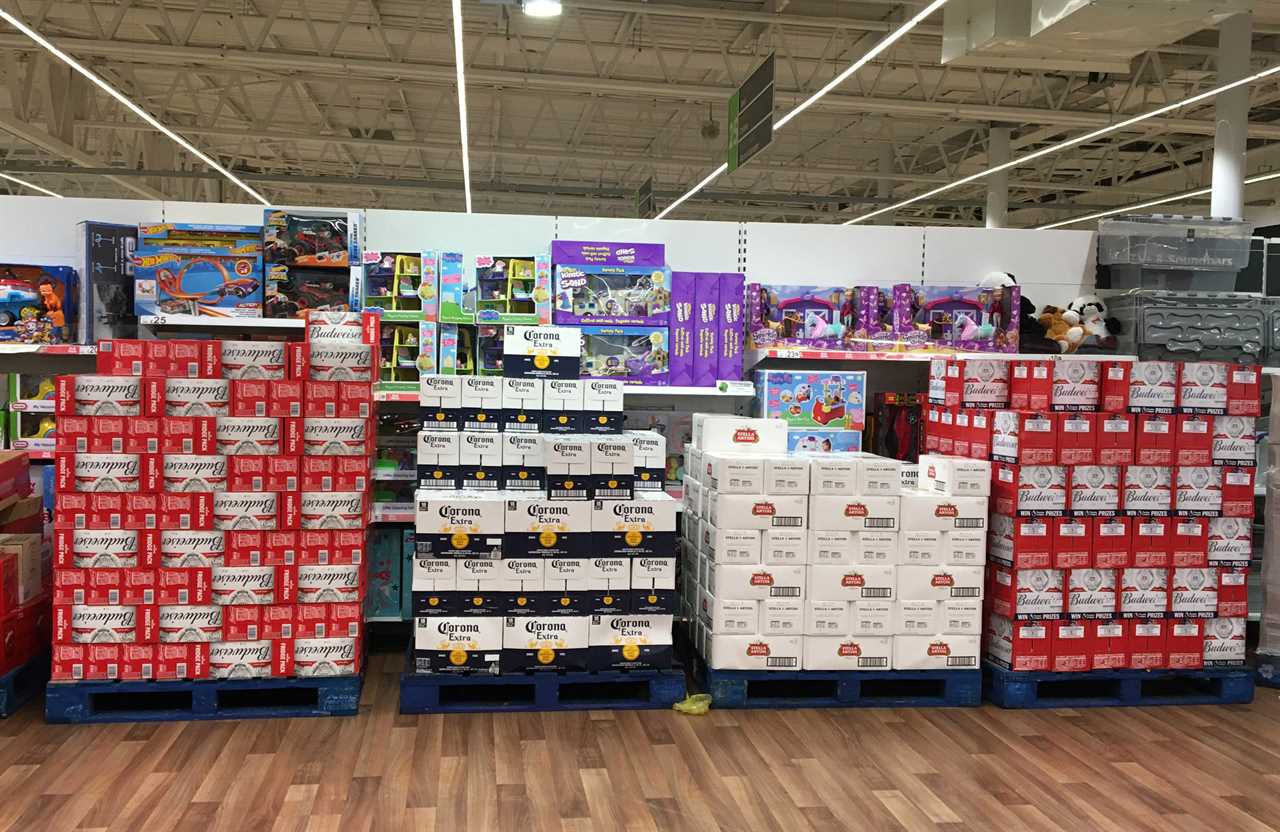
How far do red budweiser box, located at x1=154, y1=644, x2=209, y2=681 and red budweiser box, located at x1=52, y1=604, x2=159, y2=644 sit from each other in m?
0.10

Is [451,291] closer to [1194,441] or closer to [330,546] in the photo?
[330,546]

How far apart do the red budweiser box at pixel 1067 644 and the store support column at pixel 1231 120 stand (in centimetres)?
566

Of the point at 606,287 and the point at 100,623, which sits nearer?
the point at 100,623

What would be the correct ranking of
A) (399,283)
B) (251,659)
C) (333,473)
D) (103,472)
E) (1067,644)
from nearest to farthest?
(103,472) → (251,659) → (333,473) → (1067,644) → (399,283)

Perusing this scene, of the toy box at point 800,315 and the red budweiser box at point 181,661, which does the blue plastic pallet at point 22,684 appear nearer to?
the red budweiser box at point 181,661

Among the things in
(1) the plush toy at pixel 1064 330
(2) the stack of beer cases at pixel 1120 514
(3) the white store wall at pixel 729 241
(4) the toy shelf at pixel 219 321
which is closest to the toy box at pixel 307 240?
(4) the toy shelf at pixel 219 321

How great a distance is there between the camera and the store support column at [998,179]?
1295 cm

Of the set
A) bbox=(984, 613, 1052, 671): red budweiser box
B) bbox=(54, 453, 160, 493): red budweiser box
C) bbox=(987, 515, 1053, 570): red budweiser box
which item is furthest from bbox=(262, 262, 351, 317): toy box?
bbox=(984, 613, 1052, 671): red budweiser box

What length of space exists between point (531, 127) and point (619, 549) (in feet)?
37.4

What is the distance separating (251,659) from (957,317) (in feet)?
14.1

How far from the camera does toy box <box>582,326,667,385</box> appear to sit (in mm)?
5430

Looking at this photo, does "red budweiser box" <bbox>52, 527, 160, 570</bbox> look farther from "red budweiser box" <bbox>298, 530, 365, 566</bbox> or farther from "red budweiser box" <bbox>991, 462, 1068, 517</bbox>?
"red budweiser box" <bbox>991, 462, 1068, 517</bbox>

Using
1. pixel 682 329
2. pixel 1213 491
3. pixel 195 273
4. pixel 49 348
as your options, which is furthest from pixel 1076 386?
pixel 49 348

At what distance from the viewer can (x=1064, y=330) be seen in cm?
595
